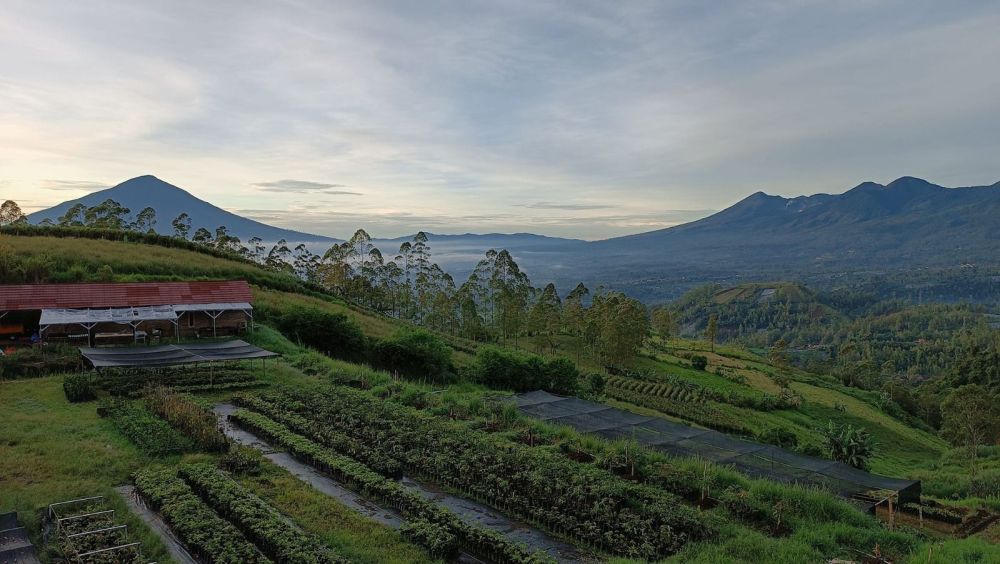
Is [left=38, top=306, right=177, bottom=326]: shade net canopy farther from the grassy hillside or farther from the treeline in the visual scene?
the treeline

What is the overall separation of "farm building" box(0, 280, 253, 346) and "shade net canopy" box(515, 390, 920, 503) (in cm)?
1836

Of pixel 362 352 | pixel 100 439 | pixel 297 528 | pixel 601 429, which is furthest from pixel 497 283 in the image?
pixel 297 528

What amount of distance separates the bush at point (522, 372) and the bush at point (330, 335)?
22.0 feet

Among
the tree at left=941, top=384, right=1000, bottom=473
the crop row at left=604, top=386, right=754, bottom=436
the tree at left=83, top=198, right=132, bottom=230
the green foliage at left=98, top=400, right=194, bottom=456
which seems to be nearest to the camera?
the green foliage at left=98, top=400, right=194, bottom=456

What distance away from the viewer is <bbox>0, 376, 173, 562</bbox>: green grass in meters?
11.1

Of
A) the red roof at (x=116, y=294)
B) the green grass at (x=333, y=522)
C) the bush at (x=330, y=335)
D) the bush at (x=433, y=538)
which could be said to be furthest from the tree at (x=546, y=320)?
the bush at (x=433, y=538)

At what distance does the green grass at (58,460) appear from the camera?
11.1 m

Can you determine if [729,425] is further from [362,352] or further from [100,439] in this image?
[100,439]

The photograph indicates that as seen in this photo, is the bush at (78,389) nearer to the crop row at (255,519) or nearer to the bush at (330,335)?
the crop row at (255,519)

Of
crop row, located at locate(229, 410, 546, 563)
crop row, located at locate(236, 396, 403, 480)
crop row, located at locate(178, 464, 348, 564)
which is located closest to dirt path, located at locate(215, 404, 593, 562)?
crop row, located at locate(229, 410, 546, 563)

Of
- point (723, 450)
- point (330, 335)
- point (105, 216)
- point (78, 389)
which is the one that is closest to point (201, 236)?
point (105, 216)

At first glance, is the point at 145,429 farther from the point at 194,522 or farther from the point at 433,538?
the point at 433,538

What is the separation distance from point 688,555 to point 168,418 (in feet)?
47.9

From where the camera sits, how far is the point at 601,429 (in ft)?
60.4
